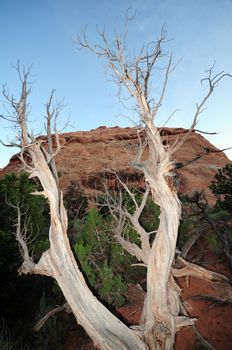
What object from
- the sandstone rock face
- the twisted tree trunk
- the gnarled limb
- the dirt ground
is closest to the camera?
the twisted tree trunk

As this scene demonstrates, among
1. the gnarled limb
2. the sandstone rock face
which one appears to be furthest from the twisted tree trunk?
the sandstone rock face

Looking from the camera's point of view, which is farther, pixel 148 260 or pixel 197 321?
pixel 197 321

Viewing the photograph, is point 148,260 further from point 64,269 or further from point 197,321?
point 197,321

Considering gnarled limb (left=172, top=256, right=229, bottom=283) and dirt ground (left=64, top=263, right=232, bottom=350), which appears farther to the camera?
dirt ground (left=64, top=263, right=232, bottom=350)

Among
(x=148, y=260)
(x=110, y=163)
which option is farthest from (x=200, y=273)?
(x=110, y=163)

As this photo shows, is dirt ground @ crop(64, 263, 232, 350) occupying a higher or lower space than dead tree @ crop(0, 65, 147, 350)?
lower

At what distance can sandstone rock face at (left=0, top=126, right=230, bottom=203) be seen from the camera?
99.5 ft

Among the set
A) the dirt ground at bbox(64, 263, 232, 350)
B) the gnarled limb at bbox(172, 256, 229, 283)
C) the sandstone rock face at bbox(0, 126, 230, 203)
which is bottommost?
the dirt ground at bbox(64, 263, 232, 350)

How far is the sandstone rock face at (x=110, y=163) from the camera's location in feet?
99.5

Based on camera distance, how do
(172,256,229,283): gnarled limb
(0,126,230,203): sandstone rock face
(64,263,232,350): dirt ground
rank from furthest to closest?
(0,126,230,203): sandstone rock face → (64,263,232,350): dirt ground → (172,256,229,283): gnarled limb

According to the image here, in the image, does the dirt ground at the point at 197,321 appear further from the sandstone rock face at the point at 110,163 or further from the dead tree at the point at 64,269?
the sandstone rock face at the point at 110,163

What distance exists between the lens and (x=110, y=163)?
28.1m

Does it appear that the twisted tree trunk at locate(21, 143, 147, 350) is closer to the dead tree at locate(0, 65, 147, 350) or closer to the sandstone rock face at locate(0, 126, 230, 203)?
the dead tree at locate(0, 65, 147, 350)

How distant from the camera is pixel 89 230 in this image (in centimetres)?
991
